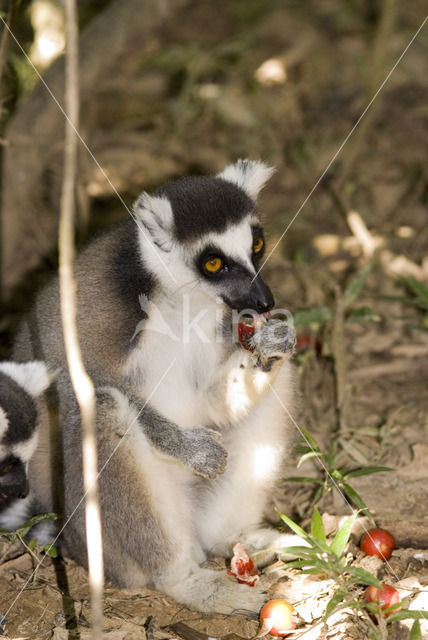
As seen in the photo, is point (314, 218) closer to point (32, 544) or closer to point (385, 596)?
point (32, 544)

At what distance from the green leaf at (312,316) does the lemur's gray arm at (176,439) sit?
1.86 metres

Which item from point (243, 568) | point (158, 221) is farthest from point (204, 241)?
point (243, 568)

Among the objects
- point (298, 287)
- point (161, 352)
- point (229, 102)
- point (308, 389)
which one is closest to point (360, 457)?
point (308, 389)

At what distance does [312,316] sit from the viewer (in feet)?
18.0

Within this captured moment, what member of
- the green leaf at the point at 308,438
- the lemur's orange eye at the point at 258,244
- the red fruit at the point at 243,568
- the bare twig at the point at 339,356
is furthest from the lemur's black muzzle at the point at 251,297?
the bare twig at the point at 339,356

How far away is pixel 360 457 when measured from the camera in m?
4.68

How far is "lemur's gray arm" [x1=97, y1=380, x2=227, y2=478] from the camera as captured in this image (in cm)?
368

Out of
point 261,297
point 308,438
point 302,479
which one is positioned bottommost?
point 302,479

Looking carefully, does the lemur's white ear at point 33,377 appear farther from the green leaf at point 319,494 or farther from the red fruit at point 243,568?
the green leaf at point 319,494

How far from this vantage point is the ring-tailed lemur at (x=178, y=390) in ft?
12.0

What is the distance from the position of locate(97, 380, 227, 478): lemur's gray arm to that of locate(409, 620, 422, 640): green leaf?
3.83 feet

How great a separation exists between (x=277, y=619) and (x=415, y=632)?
65 cm

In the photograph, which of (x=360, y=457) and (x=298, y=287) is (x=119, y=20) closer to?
(x=298, y=287)

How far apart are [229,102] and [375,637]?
284 inches
